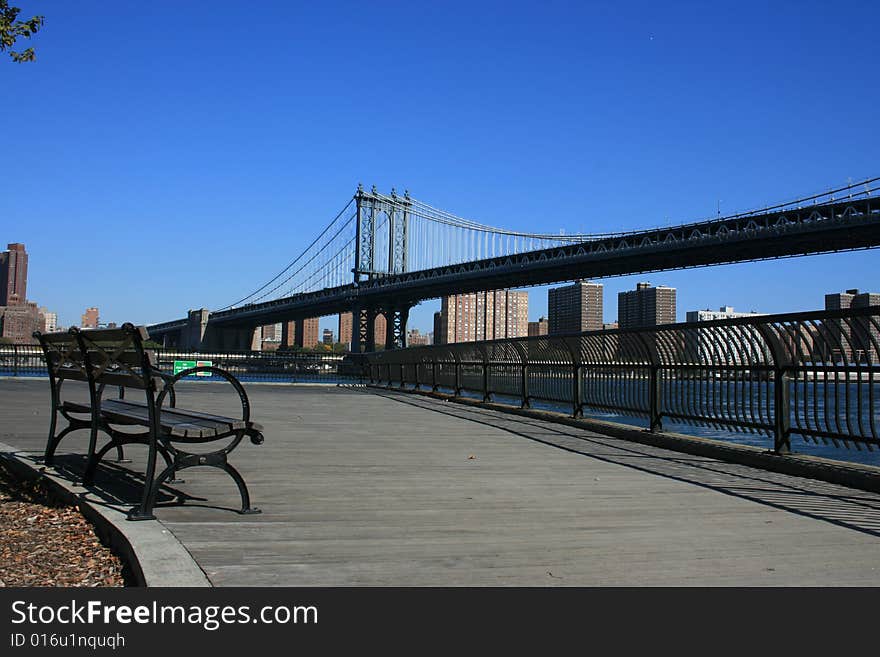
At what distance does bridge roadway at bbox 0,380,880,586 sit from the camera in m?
3.38

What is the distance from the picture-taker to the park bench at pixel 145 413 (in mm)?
4090

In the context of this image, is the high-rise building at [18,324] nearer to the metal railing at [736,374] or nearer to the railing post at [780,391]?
the metal railing at [736,374]

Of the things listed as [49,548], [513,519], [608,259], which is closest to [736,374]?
[513,519]

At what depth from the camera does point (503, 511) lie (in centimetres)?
471

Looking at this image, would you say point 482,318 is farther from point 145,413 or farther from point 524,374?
point 145,413

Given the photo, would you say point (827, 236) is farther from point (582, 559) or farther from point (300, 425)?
point (582, 559)

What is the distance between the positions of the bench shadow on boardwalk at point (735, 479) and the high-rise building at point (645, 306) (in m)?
54.3

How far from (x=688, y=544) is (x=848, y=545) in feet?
2.56

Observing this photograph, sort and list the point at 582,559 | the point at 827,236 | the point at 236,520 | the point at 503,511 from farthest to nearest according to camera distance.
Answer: the point at 827,236, the point at 503,511, the point at 236,520, the point at 582,559

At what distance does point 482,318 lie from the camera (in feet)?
327

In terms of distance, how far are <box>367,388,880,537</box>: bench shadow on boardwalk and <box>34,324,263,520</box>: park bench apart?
3.18m

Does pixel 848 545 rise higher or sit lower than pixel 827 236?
lower

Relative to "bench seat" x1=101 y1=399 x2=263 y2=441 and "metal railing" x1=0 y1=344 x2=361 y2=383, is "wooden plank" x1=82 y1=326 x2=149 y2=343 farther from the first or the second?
"metal railing" x1=0 y1=344 x2=361 y2=383
